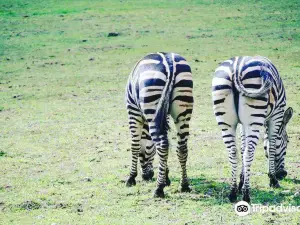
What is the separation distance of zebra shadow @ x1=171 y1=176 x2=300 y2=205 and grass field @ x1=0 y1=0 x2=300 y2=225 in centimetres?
2

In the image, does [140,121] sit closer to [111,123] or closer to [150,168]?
[150,168]

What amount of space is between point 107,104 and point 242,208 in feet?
29.0

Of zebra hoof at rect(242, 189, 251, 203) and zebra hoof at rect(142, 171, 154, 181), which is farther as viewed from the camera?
zebra hoof at rect(142, 171, 154, 181)

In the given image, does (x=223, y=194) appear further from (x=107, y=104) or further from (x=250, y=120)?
(x=107, y=104)

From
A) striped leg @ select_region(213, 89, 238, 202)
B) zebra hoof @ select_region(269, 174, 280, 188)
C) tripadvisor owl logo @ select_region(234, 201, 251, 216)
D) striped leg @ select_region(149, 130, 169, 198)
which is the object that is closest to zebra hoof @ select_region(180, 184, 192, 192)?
striped leg @ select_region(149, 130, 169, 198)

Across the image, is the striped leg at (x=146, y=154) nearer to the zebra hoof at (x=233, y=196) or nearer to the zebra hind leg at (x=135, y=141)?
the zebra hind leg at (x=135, y=141)

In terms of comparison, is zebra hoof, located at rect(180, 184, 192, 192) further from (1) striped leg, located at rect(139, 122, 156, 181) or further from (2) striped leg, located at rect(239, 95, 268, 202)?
(2) striped leg, located at rect(239, 95, 268, 202)

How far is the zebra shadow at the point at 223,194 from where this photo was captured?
8188 millimetres

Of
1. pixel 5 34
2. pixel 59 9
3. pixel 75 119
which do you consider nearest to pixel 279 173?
pixel 75 119

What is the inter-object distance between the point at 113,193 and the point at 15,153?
3.54 metres

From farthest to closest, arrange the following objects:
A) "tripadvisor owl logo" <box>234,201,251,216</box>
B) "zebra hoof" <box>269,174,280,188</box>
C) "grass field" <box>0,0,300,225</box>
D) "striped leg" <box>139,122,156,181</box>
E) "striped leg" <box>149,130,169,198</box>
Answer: "striped leg" <box>139,122,156,181</box>
"zebra hoof" <box>269,174,280,188</box>
"striped leg" <box>149,130,169,198</box>
"grass field" <box>0,0,300,225</box>
"tripadvisor owl logo" <box>234,201,251,216</box>

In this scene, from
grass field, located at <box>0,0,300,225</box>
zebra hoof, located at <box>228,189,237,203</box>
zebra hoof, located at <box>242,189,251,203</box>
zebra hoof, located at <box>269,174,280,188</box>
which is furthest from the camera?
A: zebra hoof, located at <box>269,174,280,188</box>

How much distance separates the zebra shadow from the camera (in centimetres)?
819

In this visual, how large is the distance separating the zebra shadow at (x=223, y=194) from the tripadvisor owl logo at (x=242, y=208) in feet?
0.94
